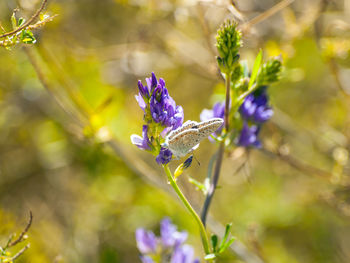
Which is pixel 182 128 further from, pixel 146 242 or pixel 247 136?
pixel 146 242

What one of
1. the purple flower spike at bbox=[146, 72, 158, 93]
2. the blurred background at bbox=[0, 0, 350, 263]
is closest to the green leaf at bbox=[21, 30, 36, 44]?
the purple flower spike at bbox=[146, 72, 158, 93]

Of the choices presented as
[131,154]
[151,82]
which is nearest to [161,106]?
[151,82]

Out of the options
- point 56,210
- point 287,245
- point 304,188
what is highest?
point 56,210

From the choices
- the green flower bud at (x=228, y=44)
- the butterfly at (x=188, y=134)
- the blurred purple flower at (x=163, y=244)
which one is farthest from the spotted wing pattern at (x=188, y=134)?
the blurred purple flower at (x=163, y=244)

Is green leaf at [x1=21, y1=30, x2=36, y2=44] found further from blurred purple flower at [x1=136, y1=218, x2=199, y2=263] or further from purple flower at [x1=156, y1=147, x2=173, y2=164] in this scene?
blurred purple flower at [x1=136, y1=218, x2=199, y2=263]

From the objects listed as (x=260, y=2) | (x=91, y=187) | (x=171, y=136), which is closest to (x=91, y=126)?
(x=91, y=187)

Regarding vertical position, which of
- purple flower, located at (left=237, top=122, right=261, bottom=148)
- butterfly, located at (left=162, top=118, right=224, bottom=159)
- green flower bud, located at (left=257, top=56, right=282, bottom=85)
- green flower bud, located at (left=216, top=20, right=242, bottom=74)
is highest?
green flower bud, located at (left=216, top=20, right=242, bottom=74)

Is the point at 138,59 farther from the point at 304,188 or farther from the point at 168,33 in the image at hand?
the point at 304,188
